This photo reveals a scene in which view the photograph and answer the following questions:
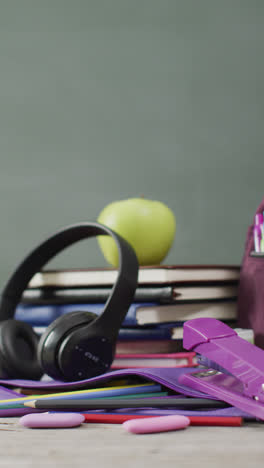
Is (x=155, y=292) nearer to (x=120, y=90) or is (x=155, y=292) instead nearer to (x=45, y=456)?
(x=45, y=456)

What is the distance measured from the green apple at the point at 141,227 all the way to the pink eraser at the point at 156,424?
1.19 ft

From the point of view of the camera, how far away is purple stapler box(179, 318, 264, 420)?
14.6 inches

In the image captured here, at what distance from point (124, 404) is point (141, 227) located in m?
0.33

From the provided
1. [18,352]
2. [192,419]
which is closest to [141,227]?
[18,352]

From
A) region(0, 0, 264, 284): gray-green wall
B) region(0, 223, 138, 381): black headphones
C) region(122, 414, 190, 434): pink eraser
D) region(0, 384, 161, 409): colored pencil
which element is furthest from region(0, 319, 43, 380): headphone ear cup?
region(0, 0, 264, 284): gray-green wall

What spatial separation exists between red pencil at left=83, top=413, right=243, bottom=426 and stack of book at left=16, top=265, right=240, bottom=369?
0.62ft

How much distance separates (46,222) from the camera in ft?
2.90

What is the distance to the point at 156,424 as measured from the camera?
34 centimetres

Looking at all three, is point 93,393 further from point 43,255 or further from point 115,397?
point 43,255

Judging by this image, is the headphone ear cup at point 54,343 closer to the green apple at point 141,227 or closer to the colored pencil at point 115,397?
the colored pencil at point 115,397

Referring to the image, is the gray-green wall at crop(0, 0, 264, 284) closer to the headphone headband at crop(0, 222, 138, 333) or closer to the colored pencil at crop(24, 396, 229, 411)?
the headphone headband at crop(0, 222, 138, 333)

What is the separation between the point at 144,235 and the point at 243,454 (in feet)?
1.37

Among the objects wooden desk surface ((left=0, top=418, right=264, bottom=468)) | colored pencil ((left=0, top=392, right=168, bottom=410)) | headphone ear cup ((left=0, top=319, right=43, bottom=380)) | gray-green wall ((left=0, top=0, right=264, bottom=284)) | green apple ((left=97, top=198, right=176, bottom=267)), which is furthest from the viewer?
gray-green wall ((left=0, top=0, right=264, bottom=284))

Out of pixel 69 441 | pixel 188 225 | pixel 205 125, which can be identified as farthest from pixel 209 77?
pixel 69 441
